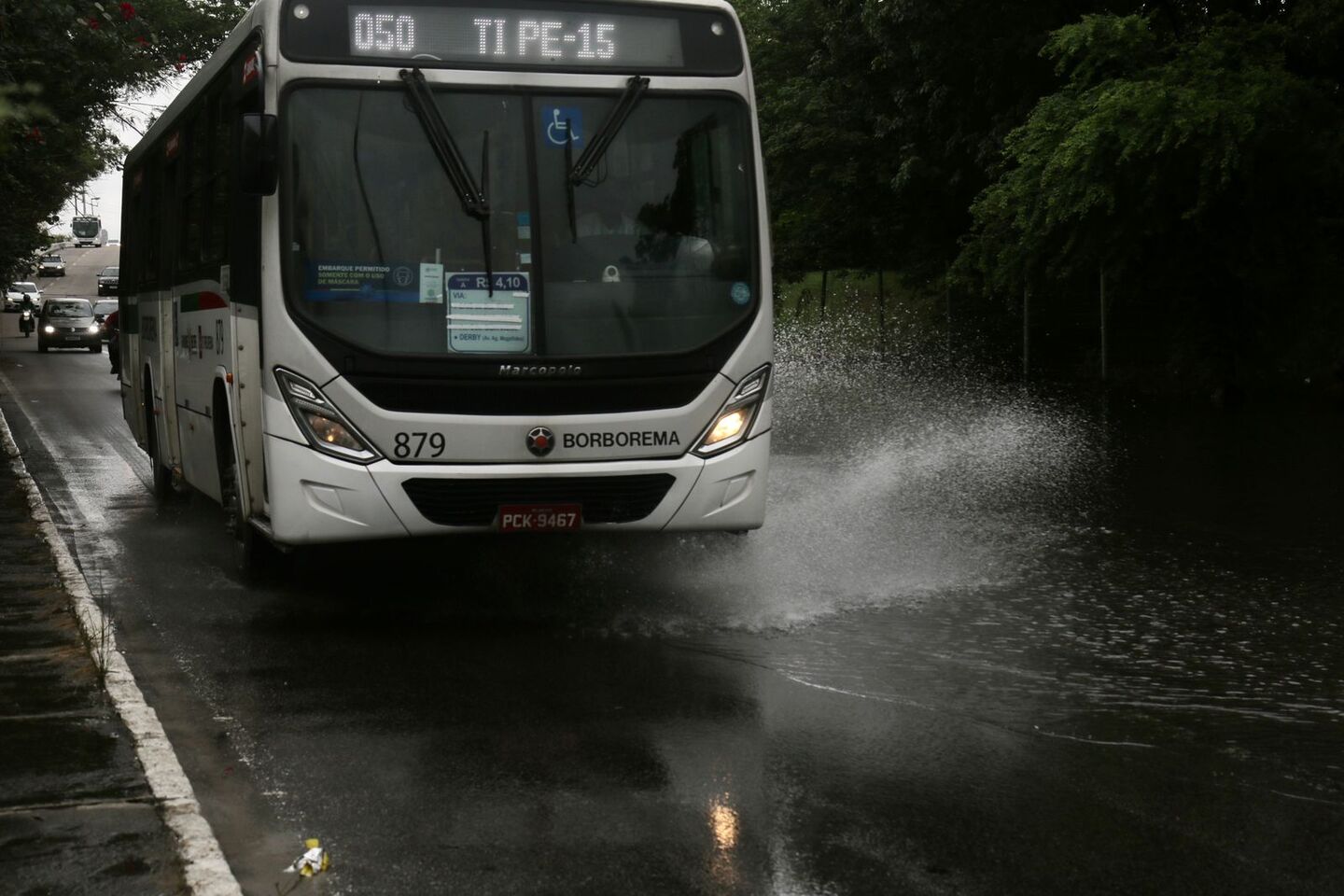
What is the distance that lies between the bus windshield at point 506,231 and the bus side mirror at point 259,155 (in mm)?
194

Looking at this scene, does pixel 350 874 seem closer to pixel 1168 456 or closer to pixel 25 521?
pixel 25 521

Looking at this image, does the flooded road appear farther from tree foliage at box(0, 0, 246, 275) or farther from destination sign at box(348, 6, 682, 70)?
destination sign at box(348, 6, 682, 70)

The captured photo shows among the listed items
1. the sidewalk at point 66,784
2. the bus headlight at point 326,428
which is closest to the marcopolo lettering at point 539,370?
the bus headlight at point 326,428

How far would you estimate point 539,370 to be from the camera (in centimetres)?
854

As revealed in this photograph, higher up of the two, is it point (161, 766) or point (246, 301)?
point (246, 301)

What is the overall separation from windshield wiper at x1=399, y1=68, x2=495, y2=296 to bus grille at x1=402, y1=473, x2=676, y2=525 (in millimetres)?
918

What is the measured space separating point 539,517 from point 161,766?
3088mm

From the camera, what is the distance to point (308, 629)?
27.9 feet

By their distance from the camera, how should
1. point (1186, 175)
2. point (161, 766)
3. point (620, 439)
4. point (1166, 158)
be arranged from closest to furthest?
point (161, 766) → point (620, 439) → point (1166, 158) → point (1186, 175)

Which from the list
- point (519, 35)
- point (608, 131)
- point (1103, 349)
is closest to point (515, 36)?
point (519, 35)

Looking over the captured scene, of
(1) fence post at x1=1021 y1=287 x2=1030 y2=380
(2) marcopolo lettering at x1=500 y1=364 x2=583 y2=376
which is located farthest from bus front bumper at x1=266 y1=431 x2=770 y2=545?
(1) fence post at x1=1021 y1=287 x2=1030 y2=380

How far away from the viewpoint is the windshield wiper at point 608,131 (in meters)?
8.69

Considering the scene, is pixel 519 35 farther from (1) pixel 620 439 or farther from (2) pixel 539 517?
(2) pixel 539 517

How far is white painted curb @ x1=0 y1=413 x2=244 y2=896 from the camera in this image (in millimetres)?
4711
